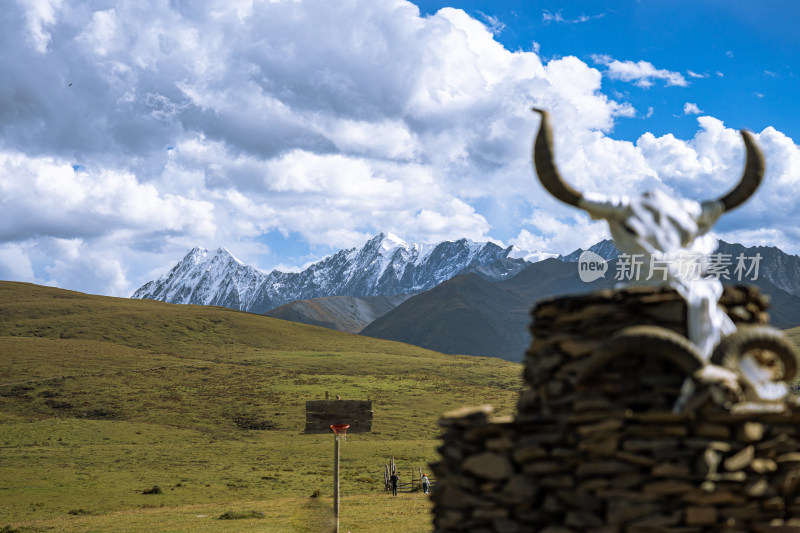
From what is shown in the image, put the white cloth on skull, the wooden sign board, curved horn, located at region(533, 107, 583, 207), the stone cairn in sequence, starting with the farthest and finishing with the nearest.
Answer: the wooden sign board < curved horn, located at region(533, 107, 583, 207) < the white cloth on skull < the stone cairn

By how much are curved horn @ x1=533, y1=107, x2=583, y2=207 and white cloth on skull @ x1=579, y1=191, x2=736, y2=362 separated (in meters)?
0.18

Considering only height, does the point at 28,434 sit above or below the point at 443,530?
below

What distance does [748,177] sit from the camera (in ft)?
27.6

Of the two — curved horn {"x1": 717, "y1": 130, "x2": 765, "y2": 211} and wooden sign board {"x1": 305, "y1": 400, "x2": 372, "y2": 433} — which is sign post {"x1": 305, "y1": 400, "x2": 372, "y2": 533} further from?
curved horn {"x1": 717, "y1": 130, "x2": 765, "y2": 211}

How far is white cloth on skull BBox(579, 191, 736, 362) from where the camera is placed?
26.2ft

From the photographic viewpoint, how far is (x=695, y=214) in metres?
8.37

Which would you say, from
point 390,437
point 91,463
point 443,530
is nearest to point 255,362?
point 390,437

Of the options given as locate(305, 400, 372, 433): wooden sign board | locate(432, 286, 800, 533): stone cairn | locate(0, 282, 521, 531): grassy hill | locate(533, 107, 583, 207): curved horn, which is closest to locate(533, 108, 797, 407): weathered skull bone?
locate(533, 107, 583, 207): curved horn

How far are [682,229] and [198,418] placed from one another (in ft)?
203

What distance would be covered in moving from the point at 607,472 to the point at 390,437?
54.3 meters

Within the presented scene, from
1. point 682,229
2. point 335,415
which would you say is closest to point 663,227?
point 682,229

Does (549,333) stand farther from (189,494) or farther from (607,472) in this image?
(189,494)

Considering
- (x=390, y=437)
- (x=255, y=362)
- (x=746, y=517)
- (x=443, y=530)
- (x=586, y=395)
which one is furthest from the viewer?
(x=255, y=362)

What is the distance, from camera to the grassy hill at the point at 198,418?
30266mm
